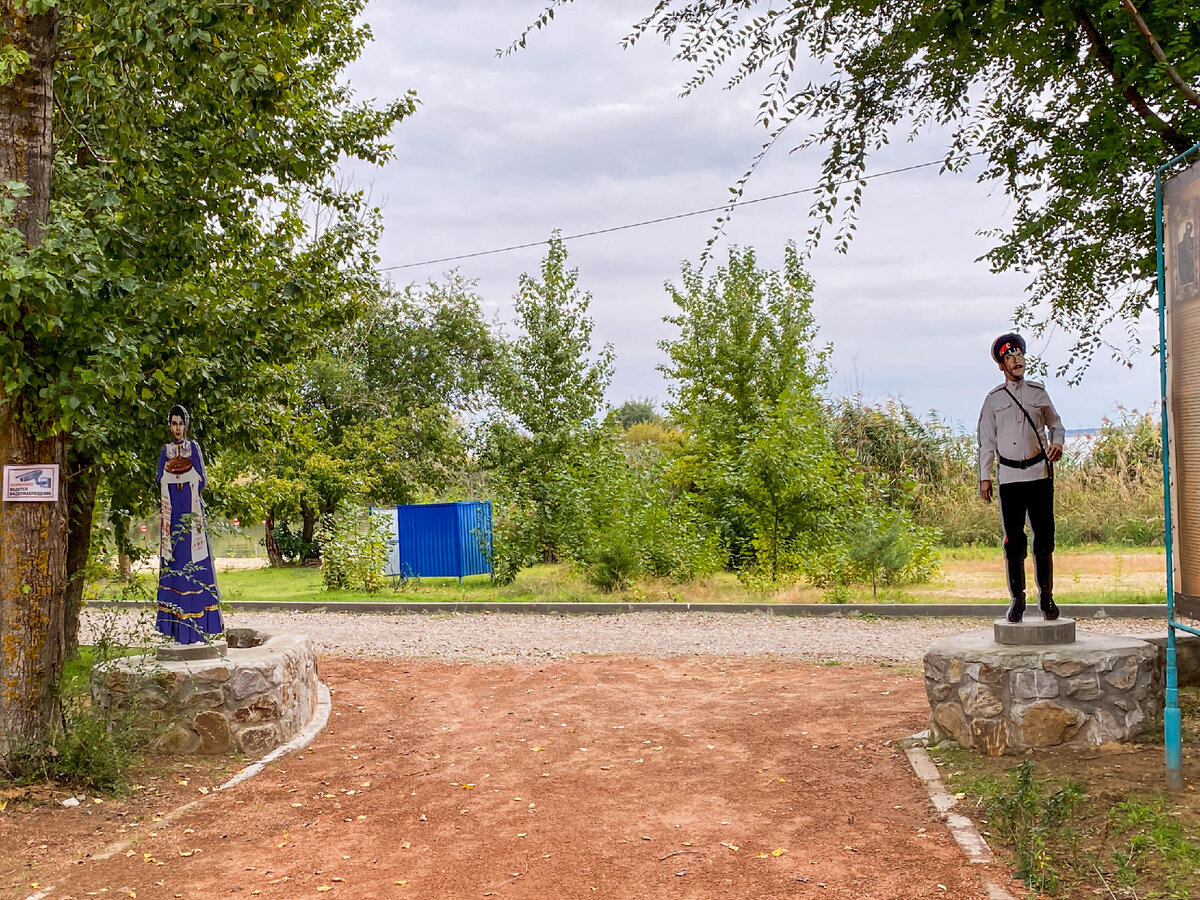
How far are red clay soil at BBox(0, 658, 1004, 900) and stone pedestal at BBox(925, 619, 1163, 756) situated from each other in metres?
0.66

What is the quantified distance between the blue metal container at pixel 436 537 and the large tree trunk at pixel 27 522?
13.4 metres

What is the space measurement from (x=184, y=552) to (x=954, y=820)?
5434 millimetres

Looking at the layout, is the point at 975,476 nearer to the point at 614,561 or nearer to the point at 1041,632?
the point at 614,561

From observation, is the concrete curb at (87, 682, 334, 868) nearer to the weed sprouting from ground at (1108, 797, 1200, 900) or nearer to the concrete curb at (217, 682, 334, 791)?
the concrete curb at (217, 682, 334, 791)

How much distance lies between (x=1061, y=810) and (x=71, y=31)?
781cm

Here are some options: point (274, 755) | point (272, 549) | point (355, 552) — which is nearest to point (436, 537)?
point (355, 552)

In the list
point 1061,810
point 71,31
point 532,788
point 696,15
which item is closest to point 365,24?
point 71,31

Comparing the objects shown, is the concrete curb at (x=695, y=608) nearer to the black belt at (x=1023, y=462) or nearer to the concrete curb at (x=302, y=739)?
the concrete curb at (x=302, y=739)

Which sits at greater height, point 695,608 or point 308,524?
point 308,524

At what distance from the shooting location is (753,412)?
67.0 ft

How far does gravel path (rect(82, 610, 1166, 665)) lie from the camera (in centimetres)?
1105

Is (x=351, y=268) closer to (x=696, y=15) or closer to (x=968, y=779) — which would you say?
(x=696, y=15)

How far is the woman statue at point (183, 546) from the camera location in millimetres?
7434

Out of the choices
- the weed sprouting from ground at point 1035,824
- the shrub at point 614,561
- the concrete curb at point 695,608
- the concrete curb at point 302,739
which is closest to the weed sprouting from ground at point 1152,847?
the weed sprouting from ground at point 1035,824
